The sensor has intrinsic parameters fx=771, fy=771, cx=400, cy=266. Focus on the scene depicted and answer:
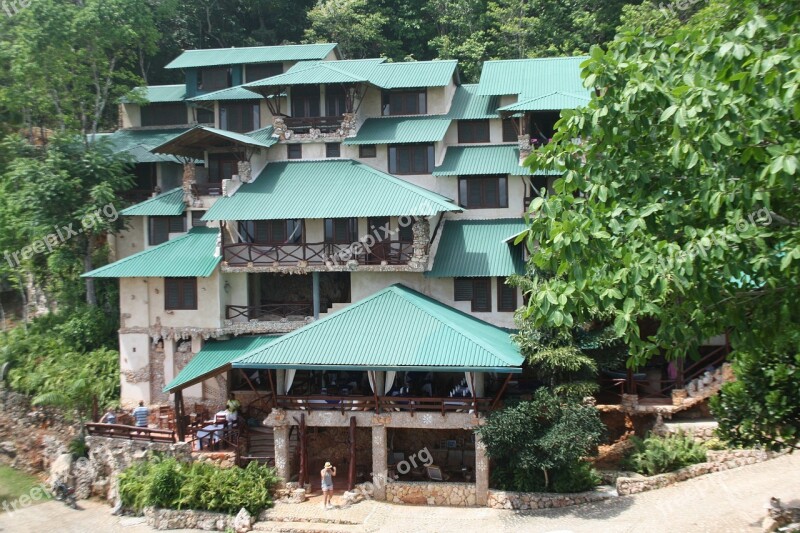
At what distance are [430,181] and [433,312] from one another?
843 centimetres

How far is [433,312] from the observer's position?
28.5 metres

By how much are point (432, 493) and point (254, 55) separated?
26832 millimetres

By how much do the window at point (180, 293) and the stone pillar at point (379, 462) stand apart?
10490 mm

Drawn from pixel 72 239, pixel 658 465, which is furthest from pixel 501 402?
pixel 72 239

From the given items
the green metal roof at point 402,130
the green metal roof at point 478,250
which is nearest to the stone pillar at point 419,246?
the green metal roof at point 478,250

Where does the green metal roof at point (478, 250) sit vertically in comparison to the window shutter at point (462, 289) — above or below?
above

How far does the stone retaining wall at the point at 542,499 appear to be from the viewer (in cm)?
2553

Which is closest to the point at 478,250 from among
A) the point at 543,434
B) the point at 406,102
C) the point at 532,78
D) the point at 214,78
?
the point at 406,102

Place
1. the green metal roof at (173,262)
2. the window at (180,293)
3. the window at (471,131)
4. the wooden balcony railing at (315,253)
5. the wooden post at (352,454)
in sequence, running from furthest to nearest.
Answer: the window at (471,131) < the window at (180,293) < the green metal roof at (173,262) < the wooden balcony railing at (315,253) < the wooden post at (352,454)

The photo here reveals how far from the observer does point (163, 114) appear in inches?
1738

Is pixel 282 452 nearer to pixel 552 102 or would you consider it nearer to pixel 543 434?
pixel 543 434

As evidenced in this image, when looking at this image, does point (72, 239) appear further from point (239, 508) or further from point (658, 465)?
point (658, 465)

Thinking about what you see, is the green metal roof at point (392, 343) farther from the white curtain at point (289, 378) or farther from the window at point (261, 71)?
the window at point (261, 71)

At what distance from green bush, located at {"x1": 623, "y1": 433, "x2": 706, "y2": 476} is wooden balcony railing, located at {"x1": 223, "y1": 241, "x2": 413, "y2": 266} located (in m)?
11.4
